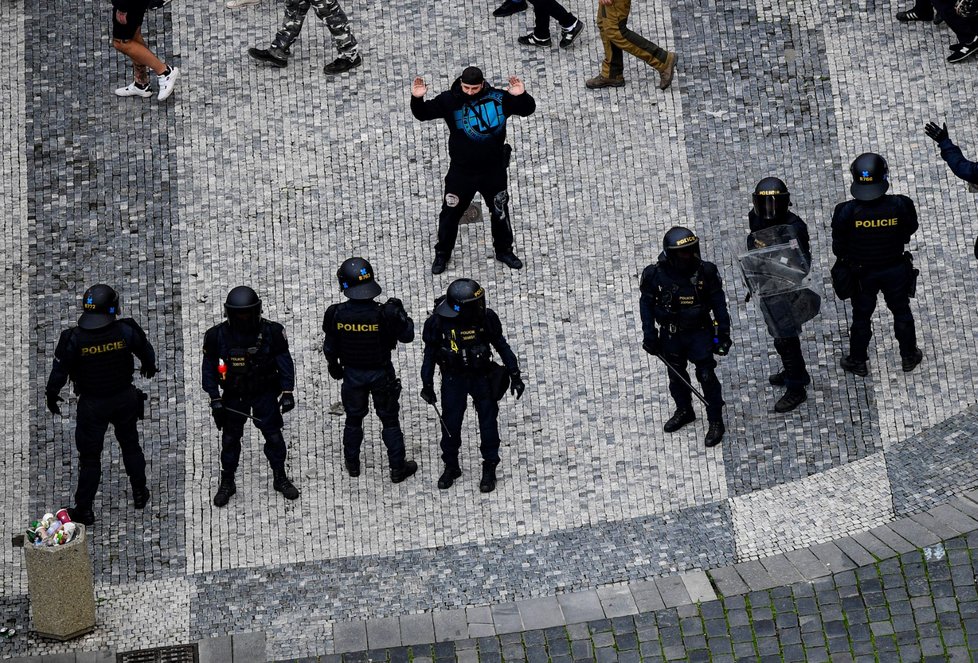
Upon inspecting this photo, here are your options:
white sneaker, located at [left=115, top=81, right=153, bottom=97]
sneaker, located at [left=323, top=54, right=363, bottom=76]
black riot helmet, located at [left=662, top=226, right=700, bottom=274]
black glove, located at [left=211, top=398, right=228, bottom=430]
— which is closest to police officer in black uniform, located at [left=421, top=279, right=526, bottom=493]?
black riot helmet, located at [left=662, top=226, right=700, bottom=274]

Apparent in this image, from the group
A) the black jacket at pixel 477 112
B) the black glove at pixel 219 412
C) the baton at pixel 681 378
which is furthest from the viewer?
the black jacket at pixel 477 112

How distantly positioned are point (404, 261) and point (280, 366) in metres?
2.29

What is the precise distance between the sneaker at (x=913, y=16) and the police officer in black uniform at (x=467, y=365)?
5446 millimetres

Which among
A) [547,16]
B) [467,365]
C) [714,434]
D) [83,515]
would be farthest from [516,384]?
[547,16]

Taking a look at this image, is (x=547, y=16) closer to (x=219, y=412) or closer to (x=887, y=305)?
(x=887, y=305)

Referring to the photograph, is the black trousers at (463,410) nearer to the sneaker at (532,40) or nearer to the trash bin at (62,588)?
the trash bin at (62,588)

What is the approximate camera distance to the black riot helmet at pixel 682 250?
12.5 m

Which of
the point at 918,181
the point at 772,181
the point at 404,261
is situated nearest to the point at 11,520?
the point at 404,261

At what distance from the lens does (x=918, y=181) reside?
14781 millimetres

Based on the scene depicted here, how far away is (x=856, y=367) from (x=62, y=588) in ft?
20.4

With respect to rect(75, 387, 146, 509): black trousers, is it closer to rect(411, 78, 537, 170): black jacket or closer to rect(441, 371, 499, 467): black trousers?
rect(441, 371, 499, 467): black trousers

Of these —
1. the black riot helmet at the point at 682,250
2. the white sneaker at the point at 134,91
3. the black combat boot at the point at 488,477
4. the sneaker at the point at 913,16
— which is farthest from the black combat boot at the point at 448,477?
the sneaker at the point at 913,16

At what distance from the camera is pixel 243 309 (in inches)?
484

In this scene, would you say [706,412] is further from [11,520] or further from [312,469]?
[11,520]
